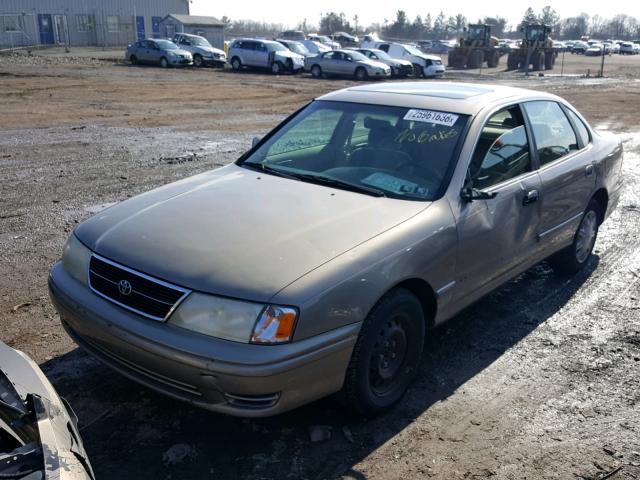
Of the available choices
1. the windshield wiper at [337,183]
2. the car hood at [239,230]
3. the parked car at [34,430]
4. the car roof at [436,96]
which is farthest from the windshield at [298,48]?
the parked car at [34,430]

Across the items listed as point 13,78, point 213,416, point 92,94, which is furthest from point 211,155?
point 13,78

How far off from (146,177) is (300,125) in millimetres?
4450

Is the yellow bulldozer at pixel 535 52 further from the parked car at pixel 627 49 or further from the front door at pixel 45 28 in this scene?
the parked car at pixel 627 49

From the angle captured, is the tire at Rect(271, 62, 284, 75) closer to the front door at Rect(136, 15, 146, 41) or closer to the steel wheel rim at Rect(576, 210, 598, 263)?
the front door at Rect(136, 15, 146, 41)

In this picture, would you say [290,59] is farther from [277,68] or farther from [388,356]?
[388,356]

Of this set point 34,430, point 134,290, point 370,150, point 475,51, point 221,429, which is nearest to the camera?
point 34,430

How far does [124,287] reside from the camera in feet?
10.5

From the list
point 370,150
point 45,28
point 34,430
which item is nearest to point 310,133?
point 370,150

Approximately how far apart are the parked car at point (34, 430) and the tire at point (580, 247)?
438cm

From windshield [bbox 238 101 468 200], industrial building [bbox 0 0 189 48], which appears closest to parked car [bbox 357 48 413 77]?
industrial building [bbox 0 0 189 48]

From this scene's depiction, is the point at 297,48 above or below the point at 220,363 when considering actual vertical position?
above

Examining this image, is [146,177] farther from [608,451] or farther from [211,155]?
[608,451]

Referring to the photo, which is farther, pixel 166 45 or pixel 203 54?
pixel 203 54

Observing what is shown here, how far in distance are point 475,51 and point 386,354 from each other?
43205 mm
